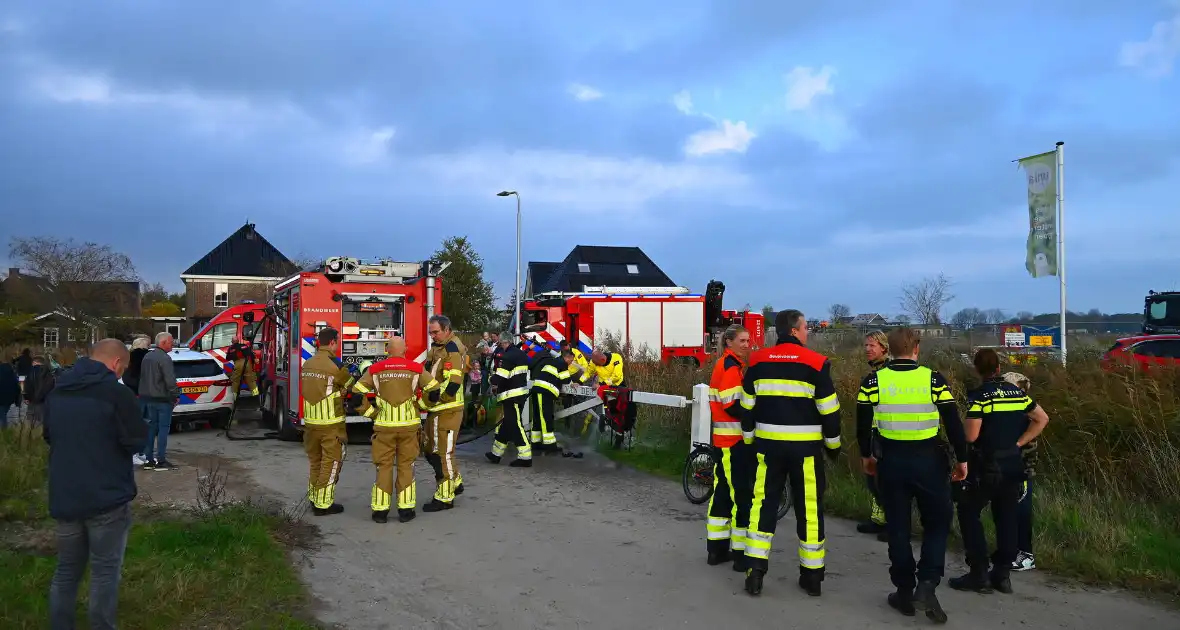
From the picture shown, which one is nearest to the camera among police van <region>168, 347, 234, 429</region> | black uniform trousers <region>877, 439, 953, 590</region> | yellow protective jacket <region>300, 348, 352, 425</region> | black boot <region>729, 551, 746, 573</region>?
black uniform trousers <region>877, 439, 953, 590</region>

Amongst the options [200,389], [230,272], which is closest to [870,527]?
[200,389]

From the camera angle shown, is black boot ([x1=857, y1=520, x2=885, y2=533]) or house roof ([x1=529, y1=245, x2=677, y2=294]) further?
house roof ([x1=529, y1=245, x2=677, y2=294])

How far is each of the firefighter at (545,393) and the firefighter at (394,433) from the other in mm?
3483

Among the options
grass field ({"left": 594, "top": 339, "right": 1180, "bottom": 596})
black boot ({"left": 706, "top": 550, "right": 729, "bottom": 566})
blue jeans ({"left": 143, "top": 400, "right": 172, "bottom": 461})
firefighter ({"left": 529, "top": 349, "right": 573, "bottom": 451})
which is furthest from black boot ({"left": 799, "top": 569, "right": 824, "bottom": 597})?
blue jeans ({"left": 143, "top": 400, "right": 172, "bottom": 461})

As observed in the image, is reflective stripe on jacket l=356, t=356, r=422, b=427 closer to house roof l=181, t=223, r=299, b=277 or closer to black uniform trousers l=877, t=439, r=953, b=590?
black uniform trousers l=877, t=439, r=953, b=590

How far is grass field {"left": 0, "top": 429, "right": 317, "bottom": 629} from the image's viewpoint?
16.2 ft

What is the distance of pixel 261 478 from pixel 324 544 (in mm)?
3646

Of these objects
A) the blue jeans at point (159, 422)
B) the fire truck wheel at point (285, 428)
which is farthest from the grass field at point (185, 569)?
the fire truck wheel at point (285, 428)

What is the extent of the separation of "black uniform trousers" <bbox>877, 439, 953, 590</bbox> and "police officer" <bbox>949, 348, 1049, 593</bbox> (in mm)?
536

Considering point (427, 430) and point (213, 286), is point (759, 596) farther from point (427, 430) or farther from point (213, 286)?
point (213, 286)

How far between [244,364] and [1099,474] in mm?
14523

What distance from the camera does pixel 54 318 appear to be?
4478 centimetres

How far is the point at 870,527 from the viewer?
7543mm

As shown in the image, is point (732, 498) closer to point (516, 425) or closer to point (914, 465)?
point (914, 465)
